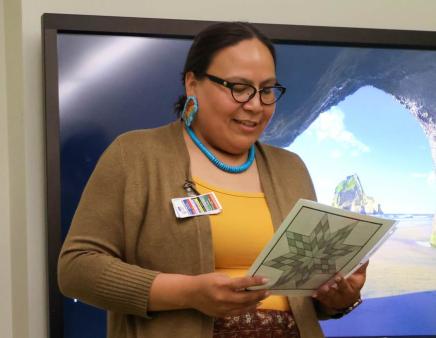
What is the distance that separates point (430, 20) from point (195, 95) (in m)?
1.38

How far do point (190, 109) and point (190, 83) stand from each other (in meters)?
0.06

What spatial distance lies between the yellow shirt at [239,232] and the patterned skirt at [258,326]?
0.02 meters

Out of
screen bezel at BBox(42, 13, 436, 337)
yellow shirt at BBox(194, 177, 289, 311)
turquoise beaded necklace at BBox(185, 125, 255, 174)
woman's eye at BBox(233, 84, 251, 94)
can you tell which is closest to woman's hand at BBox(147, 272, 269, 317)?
yellow shirt at BBox(194, 177, 289, 311)

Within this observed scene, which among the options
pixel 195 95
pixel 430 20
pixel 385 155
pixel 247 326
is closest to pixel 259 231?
pixel 247 326

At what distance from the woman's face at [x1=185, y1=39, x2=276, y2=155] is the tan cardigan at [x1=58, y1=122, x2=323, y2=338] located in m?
0.12

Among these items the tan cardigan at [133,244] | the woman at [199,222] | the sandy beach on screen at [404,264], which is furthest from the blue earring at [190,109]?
the sandy beach on screen at [404,264]

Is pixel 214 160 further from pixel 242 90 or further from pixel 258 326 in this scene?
pixel 258 326

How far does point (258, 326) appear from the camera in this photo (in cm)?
117

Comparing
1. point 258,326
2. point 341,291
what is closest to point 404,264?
point 341,291

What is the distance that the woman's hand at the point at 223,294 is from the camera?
3.34 ft

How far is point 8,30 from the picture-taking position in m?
2.05

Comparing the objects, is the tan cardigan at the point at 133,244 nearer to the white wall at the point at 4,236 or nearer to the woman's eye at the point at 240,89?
the woman's eye at the point at 240,89

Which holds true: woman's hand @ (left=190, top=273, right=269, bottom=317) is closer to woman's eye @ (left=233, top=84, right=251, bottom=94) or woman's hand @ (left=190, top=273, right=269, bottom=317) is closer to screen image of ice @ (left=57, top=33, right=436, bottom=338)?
woman's eye @ (left=233, top=84, right=251, bottom=94)

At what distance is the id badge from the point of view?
114cm
